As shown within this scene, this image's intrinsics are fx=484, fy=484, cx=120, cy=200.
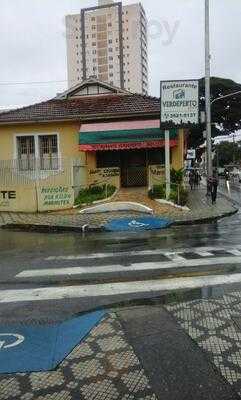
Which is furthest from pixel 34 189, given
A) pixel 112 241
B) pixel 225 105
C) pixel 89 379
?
pixel 225 105

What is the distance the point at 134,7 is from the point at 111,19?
7.98 ft

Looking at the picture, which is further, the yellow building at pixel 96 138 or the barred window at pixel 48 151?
the barred window at pixel 48 151

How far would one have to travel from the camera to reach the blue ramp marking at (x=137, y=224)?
15.4m

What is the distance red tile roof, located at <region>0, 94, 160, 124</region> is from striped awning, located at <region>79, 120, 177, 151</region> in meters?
0.75

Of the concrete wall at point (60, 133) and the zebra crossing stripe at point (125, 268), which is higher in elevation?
the concrete wall at point (60, 133)

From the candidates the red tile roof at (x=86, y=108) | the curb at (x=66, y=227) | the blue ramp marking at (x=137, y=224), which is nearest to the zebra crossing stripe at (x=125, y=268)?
the blue ramp marking at (x=137, y=224)

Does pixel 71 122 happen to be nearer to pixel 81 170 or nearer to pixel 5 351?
pixel 81 170

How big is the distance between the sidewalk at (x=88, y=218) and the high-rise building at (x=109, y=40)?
42.1 ft

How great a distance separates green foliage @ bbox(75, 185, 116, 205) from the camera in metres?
20.8

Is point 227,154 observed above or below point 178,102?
below

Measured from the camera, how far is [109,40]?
109ft

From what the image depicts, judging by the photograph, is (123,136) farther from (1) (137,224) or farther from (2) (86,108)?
(1) (137,224)

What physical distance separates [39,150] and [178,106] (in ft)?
27.0

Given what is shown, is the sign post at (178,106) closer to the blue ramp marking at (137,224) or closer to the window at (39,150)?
the blue ramp marking at (137,224)
